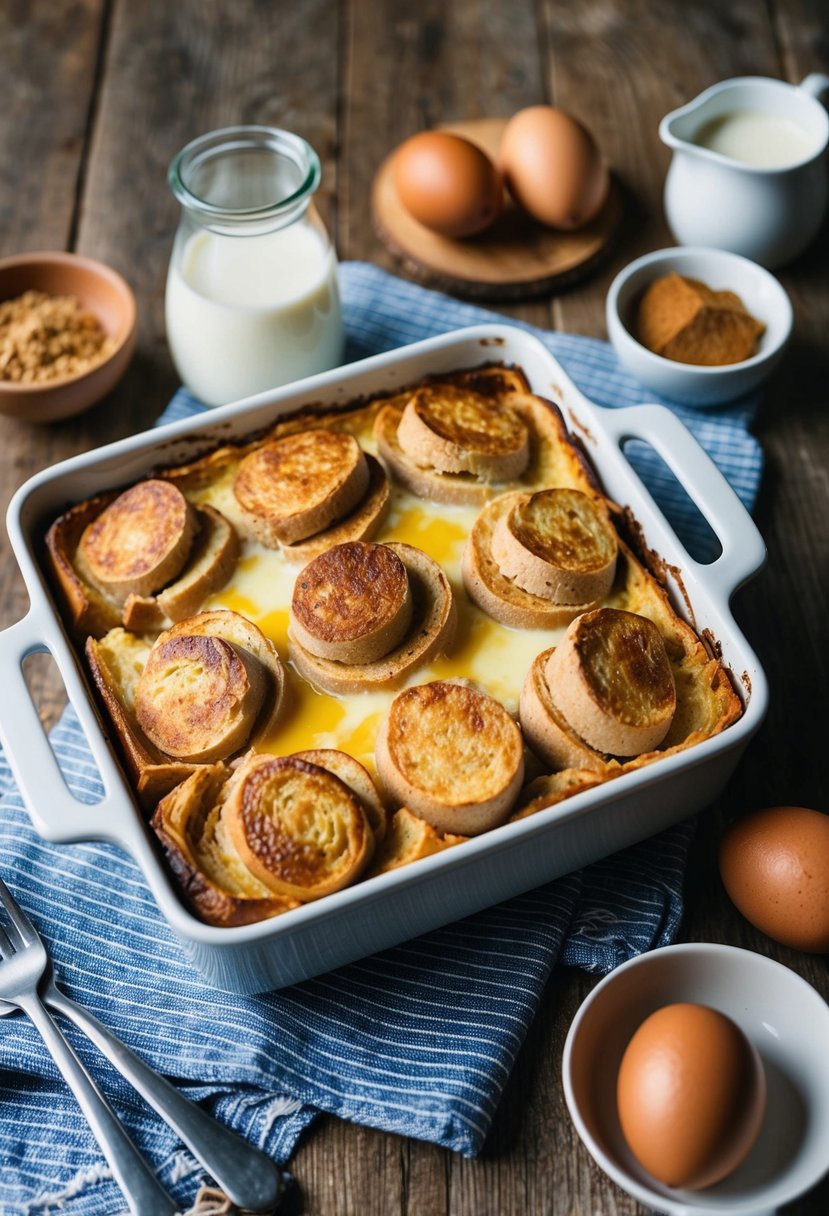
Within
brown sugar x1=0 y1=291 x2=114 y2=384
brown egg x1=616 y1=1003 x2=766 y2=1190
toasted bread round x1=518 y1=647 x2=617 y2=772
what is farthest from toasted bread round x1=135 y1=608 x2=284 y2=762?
brown sugar x1=0 y1=291 x2=114 y2=384

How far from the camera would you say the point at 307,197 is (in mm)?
2957

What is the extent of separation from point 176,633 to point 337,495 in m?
0.45

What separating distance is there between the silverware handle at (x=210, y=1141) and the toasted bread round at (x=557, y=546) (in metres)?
1.17

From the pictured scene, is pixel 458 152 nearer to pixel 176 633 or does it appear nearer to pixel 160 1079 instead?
pixel 176 633

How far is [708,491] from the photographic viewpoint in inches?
98.2

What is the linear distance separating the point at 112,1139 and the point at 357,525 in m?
1.30

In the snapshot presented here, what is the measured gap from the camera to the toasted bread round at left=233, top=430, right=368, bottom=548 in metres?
2.58

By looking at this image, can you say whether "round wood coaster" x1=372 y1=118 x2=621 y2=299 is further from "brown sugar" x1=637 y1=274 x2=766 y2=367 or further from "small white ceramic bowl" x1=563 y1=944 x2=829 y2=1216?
"small white ceramic bowl" x1=563 y1=944 x2=829 y2=1216

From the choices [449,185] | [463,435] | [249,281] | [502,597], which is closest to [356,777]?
[502,597]

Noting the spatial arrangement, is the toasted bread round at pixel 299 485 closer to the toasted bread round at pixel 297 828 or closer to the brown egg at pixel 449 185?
the toasted bread round at pixel 297 828

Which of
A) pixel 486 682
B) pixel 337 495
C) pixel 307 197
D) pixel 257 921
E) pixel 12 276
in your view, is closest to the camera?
pixel 257 921

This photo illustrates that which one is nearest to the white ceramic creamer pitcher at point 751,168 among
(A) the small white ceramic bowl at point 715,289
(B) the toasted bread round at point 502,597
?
(A) the small white ceramic bowl at point 715,289

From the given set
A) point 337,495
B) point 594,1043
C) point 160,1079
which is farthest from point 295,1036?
point 337,495

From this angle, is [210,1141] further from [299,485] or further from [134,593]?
[299,485]
